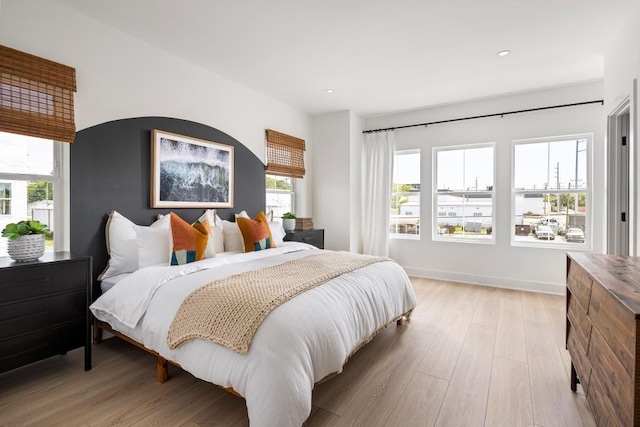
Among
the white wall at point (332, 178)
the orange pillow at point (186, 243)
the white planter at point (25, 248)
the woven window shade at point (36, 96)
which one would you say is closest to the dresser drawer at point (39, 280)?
the white planter at point (25, 248)

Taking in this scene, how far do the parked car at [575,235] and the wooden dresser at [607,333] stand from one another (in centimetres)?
262

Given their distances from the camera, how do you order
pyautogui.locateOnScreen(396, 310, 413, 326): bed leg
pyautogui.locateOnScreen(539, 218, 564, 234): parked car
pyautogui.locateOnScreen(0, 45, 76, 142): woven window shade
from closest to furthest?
pyautogui.locateOnScreen(0, 45, 76, 142): woven window shade < pyautogui.locateOnScreen(396, 310, 413, 326): bed leg < pyautogui.locateOnScreen(539, 218, 564, 234): parked car

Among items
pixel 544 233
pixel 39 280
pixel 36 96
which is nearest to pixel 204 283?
pixel 39 280

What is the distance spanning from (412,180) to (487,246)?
150 cm

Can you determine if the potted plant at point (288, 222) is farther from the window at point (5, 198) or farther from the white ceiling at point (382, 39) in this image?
the window at point (5, 198)

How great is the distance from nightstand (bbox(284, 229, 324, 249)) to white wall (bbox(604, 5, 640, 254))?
3.30m

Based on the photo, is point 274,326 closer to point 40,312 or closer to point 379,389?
point 379,389

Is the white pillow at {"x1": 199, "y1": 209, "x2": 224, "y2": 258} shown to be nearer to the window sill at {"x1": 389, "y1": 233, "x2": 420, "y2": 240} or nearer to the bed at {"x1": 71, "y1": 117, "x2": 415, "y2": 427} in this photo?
the bed at {"x1": 71, "y1": 117, "x2": 415, "y2": 427}

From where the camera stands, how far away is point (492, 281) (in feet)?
14.5

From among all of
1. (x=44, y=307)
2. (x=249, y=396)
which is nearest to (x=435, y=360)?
(x=249, y=396)

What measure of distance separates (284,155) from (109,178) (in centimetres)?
242

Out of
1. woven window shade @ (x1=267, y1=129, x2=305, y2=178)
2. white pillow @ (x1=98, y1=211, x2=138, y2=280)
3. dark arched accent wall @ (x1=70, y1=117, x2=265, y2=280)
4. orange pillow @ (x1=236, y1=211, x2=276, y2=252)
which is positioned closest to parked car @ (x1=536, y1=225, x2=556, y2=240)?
woven window shade @ (x1=267, y1=129, x2=305, y2=178)

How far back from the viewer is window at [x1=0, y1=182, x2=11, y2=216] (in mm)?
2232

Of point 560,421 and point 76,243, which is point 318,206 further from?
point 560,421
